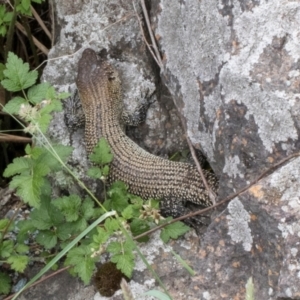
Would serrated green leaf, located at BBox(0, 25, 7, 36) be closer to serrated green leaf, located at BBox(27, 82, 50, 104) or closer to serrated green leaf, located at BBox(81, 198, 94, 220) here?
serrated green leaf, located at BBox(27, 82, 50, 104)

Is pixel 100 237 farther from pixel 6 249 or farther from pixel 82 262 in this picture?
pixel 6 249

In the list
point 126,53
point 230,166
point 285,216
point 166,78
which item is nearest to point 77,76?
point 126,53

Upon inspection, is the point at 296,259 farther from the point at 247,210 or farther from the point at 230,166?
the point at 230,166

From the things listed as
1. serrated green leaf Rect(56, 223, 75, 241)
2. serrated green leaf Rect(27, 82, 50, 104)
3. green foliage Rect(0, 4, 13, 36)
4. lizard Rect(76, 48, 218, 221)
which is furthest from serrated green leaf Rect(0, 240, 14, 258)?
green foliage Rect(0, 4, 13, 36)

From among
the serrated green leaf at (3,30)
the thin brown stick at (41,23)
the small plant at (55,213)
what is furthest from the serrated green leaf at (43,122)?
the thin brown stick at (41,23)

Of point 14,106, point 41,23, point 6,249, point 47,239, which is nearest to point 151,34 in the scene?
point 14,106

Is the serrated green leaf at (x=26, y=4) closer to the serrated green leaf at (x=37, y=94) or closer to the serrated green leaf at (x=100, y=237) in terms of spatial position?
the serrated green leaf at (x=37, y=94)
